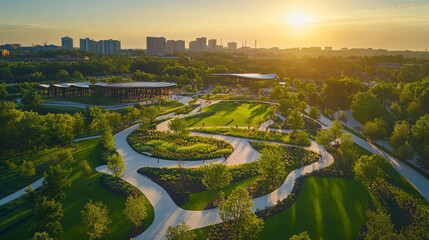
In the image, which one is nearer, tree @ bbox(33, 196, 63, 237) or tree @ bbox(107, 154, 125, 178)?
tree @ bbox(33, 196, 63, 237)

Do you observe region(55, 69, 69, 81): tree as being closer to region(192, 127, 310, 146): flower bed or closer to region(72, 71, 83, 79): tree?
region(72, 71, 83, 79): tree

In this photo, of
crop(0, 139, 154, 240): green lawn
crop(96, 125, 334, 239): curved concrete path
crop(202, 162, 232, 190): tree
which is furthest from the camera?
crop(202, 162, 232, 190): tree

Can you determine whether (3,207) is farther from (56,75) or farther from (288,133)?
(56,75)

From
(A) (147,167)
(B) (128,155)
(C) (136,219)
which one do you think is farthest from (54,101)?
(C) (136,219)

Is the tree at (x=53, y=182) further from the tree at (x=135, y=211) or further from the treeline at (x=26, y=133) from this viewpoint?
the treeline at (x=26, y=133)

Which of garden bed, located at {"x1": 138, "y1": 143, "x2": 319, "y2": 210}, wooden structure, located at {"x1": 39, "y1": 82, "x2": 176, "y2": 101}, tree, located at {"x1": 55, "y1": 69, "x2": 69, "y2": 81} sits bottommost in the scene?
garden bed, located at {"x1": 138, "y1": 143, "x2": 319, "y2": 210}

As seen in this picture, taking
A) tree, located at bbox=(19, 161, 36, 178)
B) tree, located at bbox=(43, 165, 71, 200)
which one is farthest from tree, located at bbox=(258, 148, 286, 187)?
tree, located at bbox=(19, 161, 36, 178)
